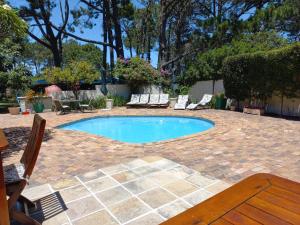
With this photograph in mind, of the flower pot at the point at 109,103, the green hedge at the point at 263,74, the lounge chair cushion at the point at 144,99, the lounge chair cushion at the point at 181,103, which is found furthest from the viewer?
the lounge chair cushion at the point at 144,99

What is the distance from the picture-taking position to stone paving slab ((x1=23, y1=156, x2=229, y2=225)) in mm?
2666

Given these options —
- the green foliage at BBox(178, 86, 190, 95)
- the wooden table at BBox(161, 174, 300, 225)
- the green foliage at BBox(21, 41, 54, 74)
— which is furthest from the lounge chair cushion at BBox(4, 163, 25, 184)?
the green foliage at BBox(21, 41, 54, 74)

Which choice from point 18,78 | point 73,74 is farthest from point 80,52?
point 73,74

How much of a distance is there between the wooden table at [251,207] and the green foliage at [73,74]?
13.3 meters

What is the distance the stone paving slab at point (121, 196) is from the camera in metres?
2.67

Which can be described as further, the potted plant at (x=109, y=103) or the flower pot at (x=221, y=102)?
the potted plant at (x=109, y=103)

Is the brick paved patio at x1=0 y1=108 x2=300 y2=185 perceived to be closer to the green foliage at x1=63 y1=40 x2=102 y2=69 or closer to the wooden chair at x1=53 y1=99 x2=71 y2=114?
the wooden chair at x1=53 y1=99 x2=71 y2=114

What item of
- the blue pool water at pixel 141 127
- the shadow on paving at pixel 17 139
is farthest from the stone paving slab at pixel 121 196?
the blue pool water at pixel 141 127

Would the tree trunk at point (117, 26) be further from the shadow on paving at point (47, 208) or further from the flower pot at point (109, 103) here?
the shadow on paving at point (47, 208)

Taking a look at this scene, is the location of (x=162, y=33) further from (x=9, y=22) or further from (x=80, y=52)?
(x=80, y=52)

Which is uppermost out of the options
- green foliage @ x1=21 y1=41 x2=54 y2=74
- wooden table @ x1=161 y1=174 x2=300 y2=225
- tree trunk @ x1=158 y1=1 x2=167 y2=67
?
green foliage @ x1=21 y1=41 x2=54 y2=74

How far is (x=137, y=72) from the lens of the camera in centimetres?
1548

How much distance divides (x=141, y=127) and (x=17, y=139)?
16.8ft

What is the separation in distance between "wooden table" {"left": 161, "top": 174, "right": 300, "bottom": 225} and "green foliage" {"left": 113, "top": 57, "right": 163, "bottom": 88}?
14046mm
